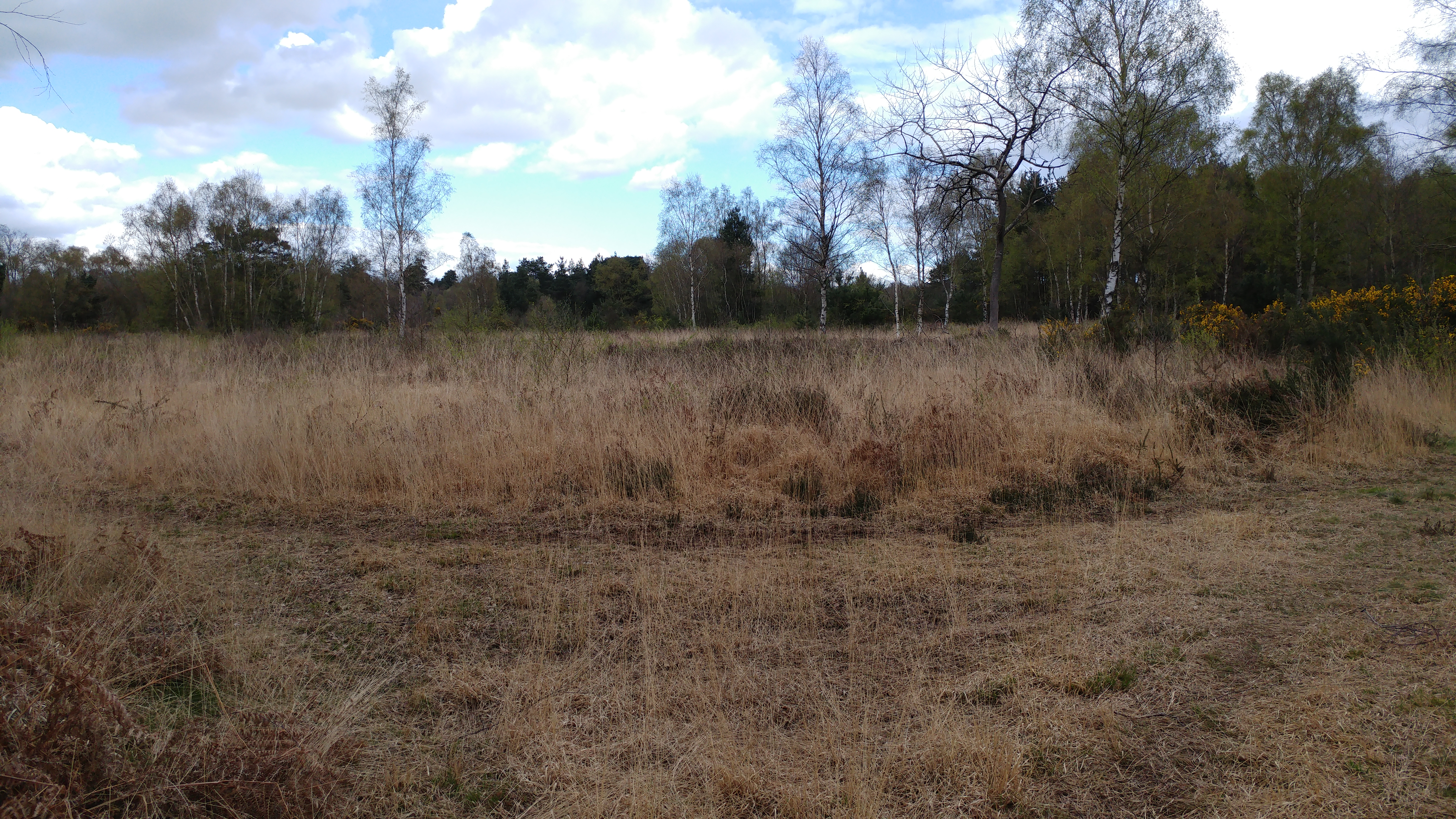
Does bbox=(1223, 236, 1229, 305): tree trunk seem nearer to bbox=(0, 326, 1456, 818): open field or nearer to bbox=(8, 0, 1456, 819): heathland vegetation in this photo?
bbox=(8, 0, 1456, 819): heathland vegetation

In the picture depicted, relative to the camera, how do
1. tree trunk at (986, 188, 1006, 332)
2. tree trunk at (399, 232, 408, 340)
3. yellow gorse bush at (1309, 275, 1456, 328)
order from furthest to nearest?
tree trunk at (399, 232, 408, 340) → tree trunk at (986, 188, 1006, 332) → yellow gorse bush at (1309, 275, 1456, 328)

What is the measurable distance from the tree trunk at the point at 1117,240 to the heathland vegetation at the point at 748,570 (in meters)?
1.58

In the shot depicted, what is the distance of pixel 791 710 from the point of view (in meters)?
2.65

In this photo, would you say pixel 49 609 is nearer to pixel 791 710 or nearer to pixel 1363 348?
pixel 791 710

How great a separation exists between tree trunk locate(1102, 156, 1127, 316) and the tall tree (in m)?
19.5

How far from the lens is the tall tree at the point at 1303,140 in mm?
28516

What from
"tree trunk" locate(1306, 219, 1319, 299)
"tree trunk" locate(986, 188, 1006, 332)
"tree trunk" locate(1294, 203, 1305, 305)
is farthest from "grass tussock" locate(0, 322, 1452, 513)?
"tree trunk" locate(1306, 219, 1319, 299)

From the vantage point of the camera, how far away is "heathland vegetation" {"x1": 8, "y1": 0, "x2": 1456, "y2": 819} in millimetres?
2168

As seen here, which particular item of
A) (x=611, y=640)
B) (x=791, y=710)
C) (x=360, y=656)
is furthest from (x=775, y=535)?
(x=360, y=656)

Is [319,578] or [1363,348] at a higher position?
[1363,348]

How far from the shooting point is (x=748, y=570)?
13.5ft

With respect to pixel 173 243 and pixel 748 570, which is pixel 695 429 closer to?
pixel 748 570

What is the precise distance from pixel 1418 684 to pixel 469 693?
342 centimetres

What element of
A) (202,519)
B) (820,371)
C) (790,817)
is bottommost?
(790,817)
